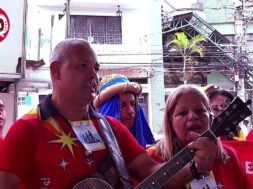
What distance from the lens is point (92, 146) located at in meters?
1.93

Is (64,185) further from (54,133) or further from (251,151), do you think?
(251,151)

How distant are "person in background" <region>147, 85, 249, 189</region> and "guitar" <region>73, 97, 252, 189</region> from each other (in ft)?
0.88

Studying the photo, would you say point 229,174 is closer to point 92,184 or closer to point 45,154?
point 92,184

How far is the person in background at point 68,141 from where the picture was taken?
1756mm

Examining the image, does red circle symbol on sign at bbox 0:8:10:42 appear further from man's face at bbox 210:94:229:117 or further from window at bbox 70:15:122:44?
window at bbox 70:15:122:44

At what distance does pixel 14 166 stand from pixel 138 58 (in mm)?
13438

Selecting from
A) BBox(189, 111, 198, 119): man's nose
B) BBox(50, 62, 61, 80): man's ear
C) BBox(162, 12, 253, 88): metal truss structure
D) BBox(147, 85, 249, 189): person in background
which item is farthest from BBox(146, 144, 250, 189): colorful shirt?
BBox(162, 12, 253, 88): metal truss structure

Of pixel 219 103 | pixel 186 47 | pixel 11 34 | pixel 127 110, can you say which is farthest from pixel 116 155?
pixel 186 47

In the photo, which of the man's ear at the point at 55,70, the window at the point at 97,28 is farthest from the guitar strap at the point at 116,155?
the window at the point at 97,28

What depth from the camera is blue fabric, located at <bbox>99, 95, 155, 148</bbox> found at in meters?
3.26

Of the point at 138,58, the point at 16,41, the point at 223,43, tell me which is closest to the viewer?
the point at 16,41

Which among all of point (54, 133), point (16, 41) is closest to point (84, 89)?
point (54, 133)

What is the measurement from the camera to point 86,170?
186 centimetres

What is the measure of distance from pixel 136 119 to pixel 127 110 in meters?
0.12
